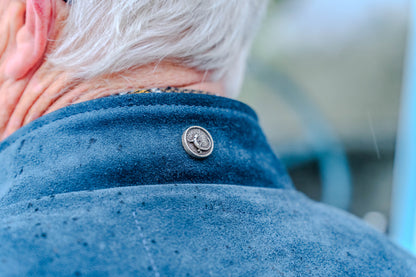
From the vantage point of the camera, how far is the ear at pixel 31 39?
79cm

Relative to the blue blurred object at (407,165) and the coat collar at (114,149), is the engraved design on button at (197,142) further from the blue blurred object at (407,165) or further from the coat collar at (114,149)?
the blue blurred object at (407,165)

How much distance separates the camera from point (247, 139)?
0.85 m

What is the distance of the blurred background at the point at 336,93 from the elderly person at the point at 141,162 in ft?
5.16

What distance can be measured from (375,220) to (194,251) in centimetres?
197

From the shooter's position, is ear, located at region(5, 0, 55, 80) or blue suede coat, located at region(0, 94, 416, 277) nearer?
blue suede coat, located at region(0, 94, 416, 277)

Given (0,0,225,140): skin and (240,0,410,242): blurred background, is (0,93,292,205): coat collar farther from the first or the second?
(240,0,410,242): blurred background

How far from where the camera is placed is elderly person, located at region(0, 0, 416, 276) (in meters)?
0.59

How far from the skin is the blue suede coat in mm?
80

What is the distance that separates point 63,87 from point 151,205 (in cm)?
33

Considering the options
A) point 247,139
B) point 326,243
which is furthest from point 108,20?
point 326,243

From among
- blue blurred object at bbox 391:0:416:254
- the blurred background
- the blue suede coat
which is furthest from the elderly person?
the blurred background

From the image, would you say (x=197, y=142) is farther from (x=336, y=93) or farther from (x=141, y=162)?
(x=336, y=93)

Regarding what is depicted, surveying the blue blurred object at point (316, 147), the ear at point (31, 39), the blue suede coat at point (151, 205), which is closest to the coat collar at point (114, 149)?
the blue suede coat at point (151, 205)

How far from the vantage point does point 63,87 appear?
81cm
